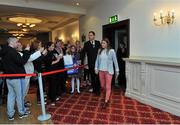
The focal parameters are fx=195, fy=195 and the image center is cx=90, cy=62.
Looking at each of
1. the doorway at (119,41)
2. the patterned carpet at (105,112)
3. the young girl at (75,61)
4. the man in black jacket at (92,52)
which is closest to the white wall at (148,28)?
the doorway at (119,41)

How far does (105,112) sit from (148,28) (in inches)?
88.7

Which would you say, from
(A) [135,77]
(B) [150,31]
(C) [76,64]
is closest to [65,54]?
(C) [76,64]

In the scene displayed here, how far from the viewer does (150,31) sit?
4613 millimetres

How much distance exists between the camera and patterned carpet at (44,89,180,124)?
3.50 metres

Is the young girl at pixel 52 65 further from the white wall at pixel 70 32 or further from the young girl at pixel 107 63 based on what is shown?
the white wall at pixel 70 32

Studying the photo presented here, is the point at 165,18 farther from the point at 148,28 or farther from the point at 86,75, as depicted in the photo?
the point at 86,75

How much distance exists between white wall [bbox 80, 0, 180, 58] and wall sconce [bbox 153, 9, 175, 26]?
0.27 feet

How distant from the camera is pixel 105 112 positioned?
392 cm

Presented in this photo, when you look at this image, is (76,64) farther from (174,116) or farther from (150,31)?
(174,116)

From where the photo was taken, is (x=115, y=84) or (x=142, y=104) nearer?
(x=142, y=104)

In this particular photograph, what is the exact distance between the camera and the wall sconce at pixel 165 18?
13.1 ft

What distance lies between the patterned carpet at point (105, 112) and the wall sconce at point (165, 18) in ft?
6.13

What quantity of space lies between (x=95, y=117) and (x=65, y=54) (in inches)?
85.1

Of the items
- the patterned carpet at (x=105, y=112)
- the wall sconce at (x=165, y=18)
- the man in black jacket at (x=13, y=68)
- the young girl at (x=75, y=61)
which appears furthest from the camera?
the young girl at (x=75, y=61)
